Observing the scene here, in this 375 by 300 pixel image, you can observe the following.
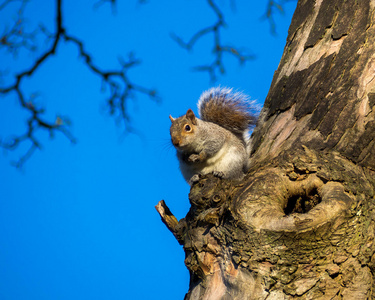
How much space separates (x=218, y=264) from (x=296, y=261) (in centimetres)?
31

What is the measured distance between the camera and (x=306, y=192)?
65.6 inches

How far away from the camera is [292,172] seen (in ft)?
5.49

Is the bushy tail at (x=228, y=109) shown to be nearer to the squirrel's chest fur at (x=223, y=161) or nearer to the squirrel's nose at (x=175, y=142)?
the squirrel's chest fur at (x=223, y=161)

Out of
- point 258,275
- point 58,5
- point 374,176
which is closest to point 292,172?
point 374,176

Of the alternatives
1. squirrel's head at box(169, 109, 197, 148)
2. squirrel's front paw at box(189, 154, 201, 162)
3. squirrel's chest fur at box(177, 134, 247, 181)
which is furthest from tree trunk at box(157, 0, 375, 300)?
squirrel's head at box(169, 109, 197, 148)

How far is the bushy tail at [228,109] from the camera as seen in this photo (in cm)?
307

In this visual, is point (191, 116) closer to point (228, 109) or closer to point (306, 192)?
point (228, 109)

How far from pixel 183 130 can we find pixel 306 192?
1.37 metres

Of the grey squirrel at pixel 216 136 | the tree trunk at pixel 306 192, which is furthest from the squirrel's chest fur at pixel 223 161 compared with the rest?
the tree trunk at pixel 306 192

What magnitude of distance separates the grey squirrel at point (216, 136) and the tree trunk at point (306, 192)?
453 mm

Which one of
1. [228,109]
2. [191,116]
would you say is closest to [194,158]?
[191,116]

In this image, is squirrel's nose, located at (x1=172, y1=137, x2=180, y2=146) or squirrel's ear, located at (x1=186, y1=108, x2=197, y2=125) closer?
squirrel's nose, located at (x1=172, y1=137, x2=180, y2=146)

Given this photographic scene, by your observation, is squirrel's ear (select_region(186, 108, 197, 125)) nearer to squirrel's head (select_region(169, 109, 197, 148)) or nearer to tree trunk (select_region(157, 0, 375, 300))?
squirrel's head (select_region(169, 109, 197, 148))

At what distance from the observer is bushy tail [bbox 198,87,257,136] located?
3.07 m
